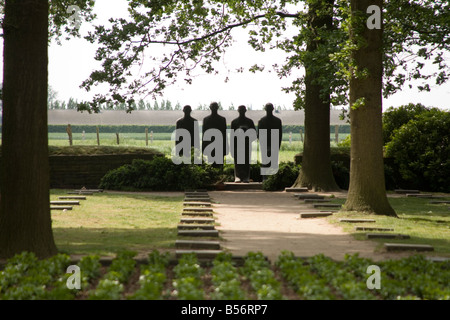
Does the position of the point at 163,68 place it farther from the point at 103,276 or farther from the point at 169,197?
the point at 103,276

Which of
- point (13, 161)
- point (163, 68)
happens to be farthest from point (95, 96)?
point (13, 161)

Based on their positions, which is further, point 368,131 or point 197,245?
point 368,131

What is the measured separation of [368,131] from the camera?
12797 millimetres

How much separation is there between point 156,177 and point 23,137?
11698mm

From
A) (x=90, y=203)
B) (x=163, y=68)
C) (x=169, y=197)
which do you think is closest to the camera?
(x=90, y=203)

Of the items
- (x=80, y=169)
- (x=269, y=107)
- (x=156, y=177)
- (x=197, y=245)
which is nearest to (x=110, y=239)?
(x=197, y=245)

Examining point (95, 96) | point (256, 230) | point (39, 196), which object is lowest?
point (256, 230)

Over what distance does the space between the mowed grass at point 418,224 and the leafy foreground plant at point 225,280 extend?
2.72m

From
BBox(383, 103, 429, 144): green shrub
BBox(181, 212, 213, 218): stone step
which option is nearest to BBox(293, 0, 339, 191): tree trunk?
BBox(383, 103, 429, 144): green shrub

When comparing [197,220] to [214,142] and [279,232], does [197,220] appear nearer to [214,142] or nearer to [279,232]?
[279,232]

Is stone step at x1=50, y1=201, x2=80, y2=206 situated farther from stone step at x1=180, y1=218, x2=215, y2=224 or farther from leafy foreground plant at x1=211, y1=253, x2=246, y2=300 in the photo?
leafy foreground plant at x1=211, y1=253, x2=246, y2=300

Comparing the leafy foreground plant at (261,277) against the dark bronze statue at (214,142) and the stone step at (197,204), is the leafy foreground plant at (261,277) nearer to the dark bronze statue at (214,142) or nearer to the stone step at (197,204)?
the stone step at (197,204)

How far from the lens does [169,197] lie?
17.2 meters
